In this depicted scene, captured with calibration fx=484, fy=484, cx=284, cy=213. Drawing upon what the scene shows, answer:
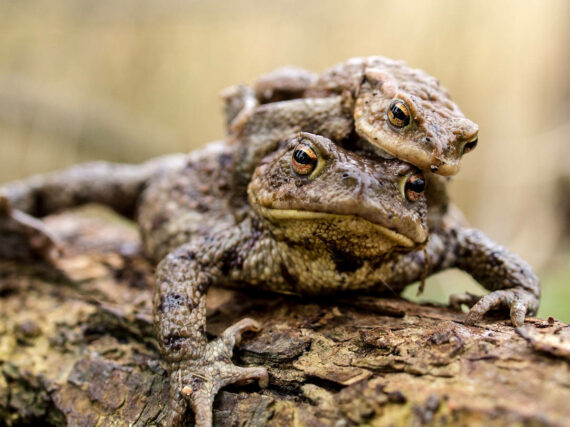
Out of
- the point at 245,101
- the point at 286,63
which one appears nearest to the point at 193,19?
the point at 286,63

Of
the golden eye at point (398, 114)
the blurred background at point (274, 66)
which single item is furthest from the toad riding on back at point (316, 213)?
the blurred background at point (274, 66)

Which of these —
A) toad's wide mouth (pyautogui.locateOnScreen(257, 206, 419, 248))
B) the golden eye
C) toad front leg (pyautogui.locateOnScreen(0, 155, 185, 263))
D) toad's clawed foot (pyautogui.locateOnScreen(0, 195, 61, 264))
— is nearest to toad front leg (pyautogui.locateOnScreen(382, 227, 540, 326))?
toad's wide mouth (pyautogui.locateOnScreen(257, 206, 419, 248))

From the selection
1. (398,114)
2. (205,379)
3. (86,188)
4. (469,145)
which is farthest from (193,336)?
(86,188)

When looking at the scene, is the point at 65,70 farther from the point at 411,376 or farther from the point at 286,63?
the point at 411,376

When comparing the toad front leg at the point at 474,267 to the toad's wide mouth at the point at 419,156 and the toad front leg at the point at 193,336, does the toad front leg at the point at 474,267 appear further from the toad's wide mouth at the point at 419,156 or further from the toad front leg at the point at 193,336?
the toad front leg at the point at 193,336

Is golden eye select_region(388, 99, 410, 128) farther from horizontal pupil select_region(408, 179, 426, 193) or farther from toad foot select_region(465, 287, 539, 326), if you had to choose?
toad foot select_region(465, 287, 539, 326)

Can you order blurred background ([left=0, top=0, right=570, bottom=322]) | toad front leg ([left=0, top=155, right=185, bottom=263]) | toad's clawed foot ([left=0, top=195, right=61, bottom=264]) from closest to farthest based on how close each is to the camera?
toad's clawed foot ([left=0, top=195, right=61, bottom=264]) < toad front leg ([left=0, top=155, right=185, bottom=263]) < blurred background ([left=0, top=0, right=570, bottom=322])
